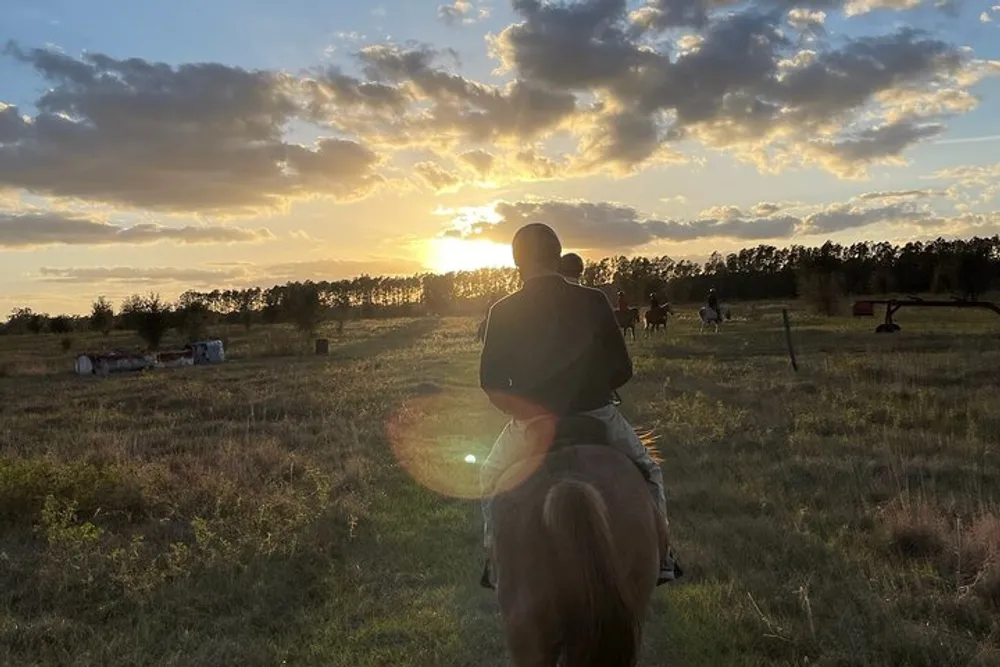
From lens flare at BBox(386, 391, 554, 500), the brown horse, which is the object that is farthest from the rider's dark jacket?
lens flare at BBox(386, 391, 554, 500)

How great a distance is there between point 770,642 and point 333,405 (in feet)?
39.2

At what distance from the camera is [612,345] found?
4.05 meters

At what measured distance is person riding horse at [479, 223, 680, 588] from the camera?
13.0 ft

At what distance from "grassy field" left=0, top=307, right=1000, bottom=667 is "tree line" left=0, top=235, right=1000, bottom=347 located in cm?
1737

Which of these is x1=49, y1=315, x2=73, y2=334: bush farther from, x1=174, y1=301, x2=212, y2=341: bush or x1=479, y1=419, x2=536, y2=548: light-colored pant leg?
x1=479, y1=419, x2=536, y2=548: light-colored pant leg

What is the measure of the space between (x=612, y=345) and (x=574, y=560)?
1.41 metres

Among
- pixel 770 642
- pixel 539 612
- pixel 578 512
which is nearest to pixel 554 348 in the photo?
pixel 578 512

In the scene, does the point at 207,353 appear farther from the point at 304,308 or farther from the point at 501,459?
the point at 501,459

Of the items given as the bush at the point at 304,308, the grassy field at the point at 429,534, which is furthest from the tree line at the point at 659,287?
the grassy field at the point at 429,534

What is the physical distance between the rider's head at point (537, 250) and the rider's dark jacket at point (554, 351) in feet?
0.28

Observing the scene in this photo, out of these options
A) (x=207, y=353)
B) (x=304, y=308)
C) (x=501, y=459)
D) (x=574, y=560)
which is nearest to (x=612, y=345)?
(x=501, y=459)

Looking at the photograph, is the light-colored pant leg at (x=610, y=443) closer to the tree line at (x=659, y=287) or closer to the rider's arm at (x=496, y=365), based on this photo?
the rider's arm at (x=496, y=365)

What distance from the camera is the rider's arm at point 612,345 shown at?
13.3 feet

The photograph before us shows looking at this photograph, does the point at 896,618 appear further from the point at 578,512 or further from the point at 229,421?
the point at 229,421
